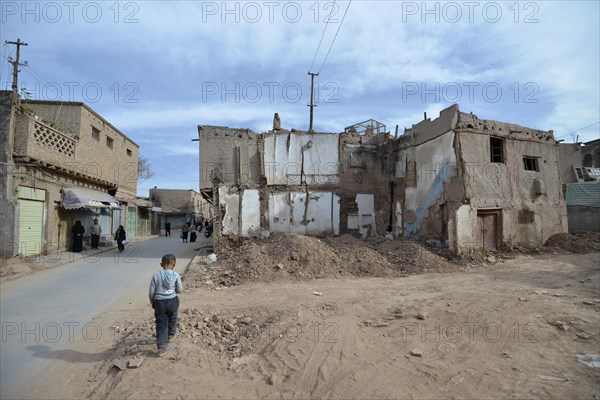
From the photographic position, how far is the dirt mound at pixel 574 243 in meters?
13.8

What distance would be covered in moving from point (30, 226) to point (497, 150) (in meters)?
19.7

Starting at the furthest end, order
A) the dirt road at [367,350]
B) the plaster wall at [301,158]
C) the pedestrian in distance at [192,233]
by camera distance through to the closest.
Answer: the pedestrian in distance at [192,233] < the plaster wall at [301,158] < the dirt road at [367,350]

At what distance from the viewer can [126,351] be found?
471 cm

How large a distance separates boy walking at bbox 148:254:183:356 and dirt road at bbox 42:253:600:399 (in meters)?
0.20

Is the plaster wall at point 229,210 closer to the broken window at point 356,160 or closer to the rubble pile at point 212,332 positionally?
the broken window at point 356,160

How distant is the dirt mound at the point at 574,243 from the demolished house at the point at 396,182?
0.37m

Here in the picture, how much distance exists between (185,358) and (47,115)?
18452 millimetres

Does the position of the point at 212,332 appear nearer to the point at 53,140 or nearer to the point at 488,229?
the point at 488,229

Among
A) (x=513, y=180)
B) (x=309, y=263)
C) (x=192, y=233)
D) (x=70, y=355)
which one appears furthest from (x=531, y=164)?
(x=192, y=233)

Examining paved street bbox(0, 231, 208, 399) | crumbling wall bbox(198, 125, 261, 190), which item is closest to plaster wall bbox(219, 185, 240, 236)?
crumbling wall bbox(198, 125, 261, 190)

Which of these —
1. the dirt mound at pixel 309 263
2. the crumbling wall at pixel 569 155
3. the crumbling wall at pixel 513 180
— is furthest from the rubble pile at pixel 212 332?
the crumbling wall at pixel 569 155

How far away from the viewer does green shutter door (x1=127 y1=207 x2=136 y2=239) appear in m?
26.8

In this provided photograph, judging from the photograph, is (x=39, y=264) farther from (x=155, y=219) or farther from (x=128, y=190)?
(x=155, y=219)

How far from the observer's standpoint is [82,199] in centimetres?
1550
